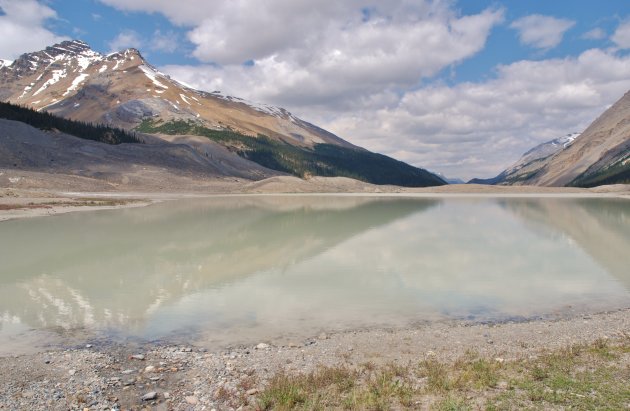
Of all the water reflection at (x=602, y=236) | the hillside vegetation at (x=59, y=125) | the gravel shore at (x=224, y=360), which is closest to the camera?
the gravel shore at (x=224, y=360)

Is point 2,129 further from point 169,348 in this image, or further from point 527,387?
point 527,387

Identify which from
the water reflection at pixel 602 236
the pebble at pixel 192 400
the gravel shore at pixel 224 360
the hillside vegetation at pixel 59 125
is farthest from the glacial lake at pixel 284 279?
the hillside vegetation at pixel 59 125

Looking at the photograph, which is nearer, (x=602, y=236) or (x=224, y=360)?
(x=224, y=360)

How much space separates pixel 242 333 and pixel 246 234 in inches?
1211

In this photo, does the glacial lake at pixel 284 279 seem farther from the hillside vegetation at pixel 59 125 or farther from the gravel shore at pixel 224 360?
the hillside vegetation at pixel 59 125

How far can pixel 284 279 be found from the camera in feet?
84.5

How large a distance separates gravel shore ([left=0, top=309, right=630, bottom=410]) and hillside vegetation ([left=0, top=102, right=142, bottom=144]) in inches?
6421

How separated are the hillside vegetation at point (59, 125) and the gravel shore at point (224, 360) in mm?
163090

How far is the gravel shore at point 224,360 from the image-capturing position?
1055 cm

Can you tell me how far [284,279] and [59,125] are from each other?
6662 inches

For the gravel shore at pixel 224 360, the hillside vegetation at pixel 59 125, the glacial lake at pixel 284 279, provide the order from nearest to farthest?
1. the gravel shore at pixel 224 360
2. the glacial lake at pixel 284 279
3. the hillside vegetation at pixel 59 125

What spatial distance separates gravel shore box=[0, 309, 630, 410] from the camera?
34.6 feet

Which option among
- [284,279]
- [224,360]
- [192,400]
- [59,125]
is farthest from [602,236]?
[59,125]

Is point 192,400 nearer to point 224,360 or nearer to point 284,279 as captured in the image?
point 224,360
